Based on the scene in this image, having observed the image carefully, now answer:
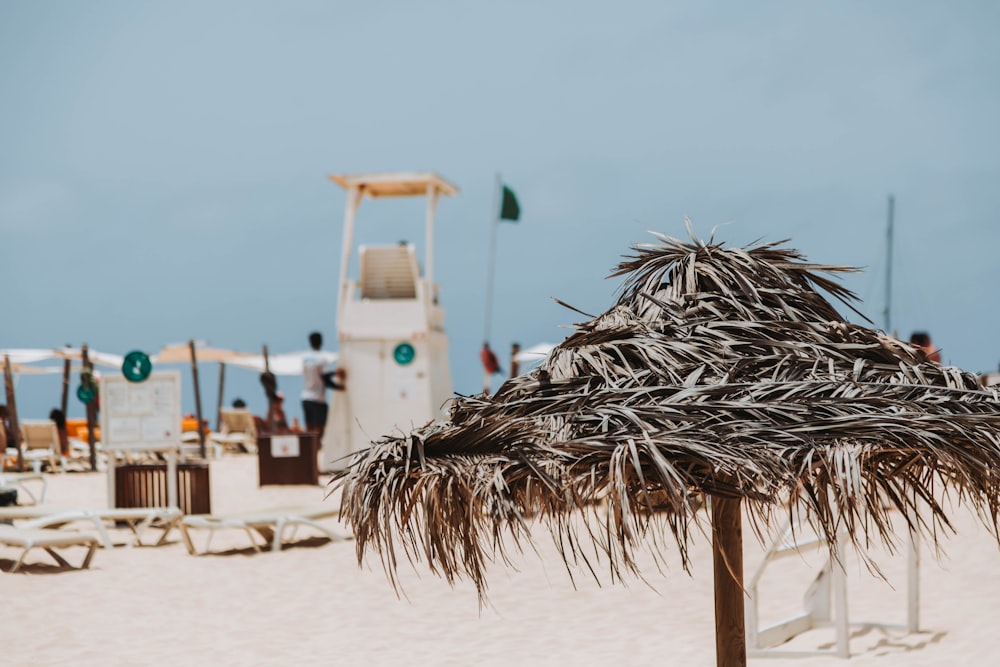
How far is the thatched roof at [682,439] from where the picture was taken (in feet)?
8.81

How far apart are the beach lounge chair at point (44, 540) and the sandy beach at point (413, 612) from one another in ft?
0.42

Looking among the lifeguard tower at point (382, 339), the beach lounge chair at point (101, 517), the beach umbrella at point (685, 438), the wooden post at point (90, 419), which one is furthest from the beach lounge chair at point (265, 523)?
the wooden post at point (90, 419)

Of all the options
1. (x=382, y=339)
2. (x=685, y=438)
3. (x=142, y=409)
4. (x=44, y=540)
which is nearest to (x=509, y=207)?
(x=382, y=339)

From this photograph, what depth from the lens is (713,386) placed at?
2.91 m

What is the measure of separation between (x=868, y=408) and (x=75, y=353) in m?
21.3

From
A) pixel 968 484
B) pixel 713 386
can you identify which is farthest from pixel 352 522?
pixel 968 484

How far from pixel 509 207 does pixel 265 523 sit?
1333cm

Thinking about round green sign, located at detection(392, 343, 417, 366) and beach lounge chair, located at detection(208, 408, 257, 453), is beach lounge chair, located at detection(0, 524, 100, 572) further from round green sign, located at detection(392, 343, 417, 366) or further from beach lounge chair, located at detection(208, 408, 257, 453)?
beach lounge chair, located at detection(208, 408, 257, 453)

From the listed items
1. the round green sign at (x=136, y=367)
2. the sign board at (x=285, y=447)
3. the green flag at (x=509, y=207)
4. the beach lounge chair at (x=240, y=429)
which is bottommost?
the beach lounge chair at (x=240, y=429)

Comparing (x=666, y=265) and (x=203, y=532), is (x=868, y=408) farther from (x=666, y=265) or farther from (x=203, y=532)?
(x=203, y=532)

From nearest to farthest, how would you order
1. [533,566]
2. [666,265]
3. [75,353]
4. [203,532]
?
[666,265]
[533,566]
[203,532]
[75,353]

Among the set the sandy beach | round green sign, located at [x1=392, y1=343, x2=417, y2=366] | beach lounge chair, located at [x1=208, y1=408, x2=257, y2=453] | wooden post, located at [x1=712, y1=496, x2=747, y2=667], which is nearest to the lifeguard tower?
round green sign, located at [x1=392, y1=343, x2=417, y2=366]

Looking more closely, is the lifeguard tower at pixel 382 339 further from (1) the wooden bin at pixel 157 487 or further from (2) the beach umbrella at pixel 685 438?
(2) the beach umbrella at pixel 685 438

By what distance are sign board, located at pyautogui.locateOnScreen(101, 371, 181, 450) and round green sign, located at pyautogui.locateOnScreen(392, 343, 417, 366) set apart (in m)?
4.64
